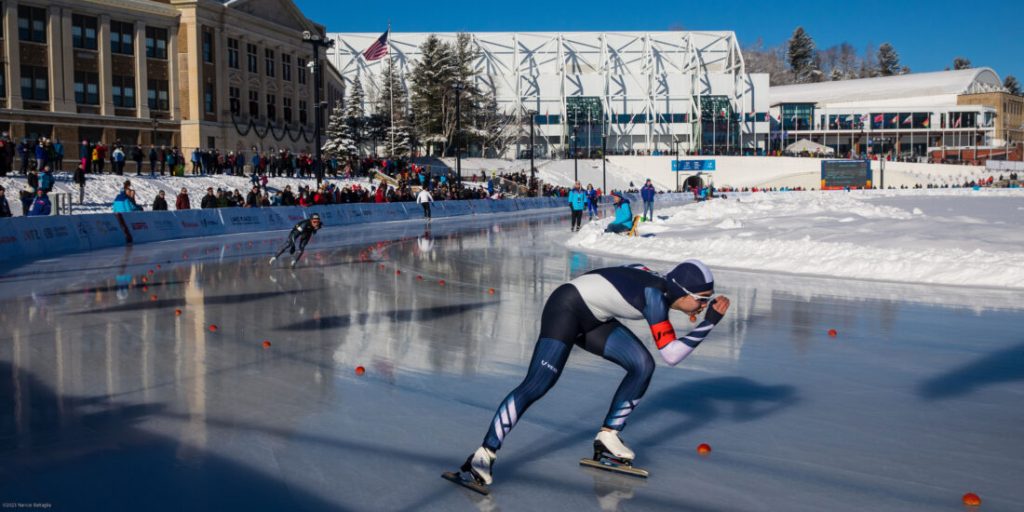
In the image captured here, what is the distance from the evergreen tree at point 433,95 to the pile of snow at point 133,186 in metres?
51.2

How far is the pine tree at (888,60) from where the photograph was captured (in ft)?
638

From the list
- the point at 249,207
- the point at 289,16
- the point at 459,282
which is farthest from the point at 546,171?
the point at 459,282

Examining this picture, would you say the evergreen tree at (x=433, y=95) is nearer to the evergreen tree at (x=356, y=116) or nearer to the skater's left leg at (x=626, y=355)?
the evergreen tree at (x=356, y=116)

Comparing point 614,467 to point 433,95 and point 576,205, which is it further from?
point 433,95

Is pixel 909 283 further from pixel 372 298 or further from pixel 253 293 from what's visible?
pixel 253 293

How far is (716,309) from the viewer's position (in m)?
4.78

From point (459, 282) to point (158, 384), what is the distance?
7.99 m

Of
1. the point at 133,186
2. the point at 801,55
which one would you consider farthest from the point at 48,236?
the point at 801,55

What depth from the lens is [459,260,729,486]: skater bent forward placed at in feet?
16.0

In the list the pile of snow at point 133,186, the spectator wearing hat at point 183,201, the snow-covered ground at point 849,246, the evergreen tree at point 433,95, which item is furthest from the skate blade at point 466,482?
the evergreen tree at point 433,95

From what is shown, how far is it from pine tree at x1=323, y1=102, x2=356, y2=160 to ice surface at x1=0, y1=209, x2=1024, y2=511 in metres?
56.9

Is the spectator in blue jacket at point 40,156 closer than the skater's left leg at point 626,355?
No

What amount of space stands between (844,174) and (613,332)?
8703cm

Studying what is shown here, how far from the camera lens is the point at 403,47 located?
362 ft
